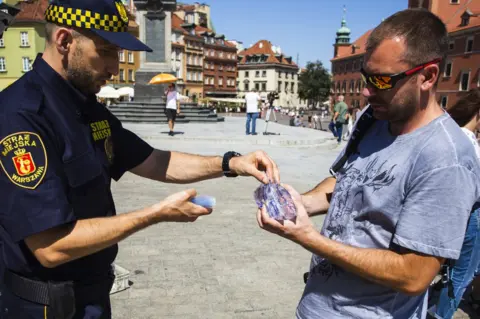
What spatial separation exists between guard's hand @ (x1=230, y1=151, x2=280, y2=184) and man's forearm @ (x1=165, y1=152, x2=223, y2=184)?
17 centimetres

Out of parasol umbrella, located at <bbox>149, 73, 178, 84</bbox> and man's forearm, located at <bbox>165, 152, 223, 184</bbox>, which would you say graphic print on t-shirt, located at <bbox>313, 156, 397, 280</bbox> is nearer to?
man's forearm, located at <bbox>165, 152, 223, 184</bbox>

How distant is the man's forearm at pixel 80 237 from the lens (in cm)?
178

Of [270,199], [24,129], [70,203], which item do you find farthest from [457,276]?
[24,129]

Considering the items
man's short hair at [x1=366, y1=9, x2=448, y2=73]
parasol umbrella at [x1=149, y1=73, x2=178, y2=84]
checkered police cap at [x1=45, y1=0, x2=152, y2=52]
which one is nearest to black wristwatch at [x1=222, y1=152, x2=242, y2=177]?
checkered police cap at [x1=45, y1=0, x2=152, y2=52]

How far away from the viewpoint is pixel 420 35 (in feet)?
5.78

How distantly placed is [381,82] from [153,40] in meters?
25.3

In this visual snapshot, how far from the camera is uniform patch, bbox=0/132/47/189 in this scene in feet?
5.67

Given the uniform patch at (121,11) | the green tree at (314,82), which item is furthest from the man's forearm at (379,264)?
the green tree at (314,82)

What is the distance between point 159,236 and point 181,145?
910cm

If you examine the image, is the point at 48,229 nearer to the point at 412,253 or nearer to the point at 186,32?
the point at 412,253

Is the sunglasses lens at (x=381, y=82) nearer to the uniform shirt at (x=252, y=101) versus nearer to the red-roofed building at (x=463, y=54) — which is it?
the uniform shirt at (x=252, y=101)

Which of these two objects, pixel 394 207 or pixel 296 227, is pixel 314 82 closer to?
pixel 394 207

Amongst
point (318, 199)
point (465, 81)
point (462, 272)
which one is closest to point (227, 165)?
point (318, 199)

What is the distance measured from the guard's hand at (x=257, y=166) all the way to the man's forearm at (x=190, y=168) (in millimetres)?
171
